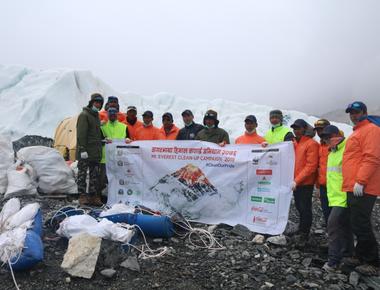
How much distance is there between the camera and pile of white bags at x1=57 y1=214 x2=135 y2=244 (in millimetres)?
4348

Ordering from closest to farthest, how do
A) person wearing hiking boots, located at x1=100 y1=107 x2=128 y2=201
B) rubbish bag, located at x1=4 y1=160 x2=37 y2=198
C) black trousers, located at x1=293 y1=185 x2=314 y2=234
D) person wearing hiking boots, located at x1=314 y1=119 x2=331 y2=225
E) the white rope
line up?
1. the white rope
2. person wearing hiking boots, located at x1=314 y1=119 x2=331 y2=225
3. black trousers, located at x1=293 y1=185 x2=314 y2=234
4. rubbish bag, located at x1=4 y1=160 x2=37 y2=198
5. person wearing hiking boots, located at x1=100 y1=107 x2=128 y2=201

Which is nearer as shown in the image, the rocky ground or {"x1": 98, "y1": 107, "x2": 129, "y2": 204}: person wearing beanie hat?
the rocky ground

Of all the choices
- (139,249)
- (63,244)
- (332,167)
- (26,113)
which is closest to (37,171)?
(63,244)

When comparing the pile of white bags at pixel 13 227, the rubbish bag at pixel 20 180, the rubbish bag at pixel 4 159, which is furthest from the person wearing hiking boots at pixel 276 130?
the rubbish bag at pixel 4 159

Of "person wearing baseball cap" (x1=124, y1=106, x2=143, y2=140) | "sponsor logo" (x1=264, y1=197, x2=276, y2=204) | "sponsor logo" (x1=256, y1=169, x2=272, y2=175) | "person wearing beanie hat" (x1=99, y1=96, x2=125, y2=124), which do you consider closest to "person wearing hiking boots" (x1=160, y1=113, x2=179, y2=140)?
"person wearing baseball cap" (x1=124, y1=106, x2=143, y2=140)

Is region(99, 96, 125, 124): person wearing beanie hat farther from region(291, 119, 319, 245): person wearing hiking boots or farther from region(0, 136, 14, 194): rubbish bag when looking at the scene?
region(291, 119, 319, 245): person wearing hiking boots

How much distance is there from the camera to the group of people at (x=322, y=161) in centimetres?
415

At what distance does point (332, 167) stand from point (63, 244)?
358cm

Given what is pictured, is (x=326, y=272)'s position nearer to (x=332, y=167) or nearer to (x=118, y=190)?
(x=332, y=167)

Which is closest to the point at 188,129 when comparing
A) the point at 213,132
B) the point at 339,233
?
the point at 213,132

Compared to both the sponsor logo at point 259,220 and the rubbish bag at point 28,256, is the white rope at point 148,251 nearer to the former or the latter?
the rubbish bag at point 28,256

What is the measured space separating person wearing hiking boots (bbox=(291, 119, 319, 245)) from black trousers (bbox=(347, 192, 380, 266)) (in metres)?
0.99

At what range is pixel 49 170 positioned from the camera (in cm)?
738

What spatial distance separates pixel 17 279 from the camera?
363cm
